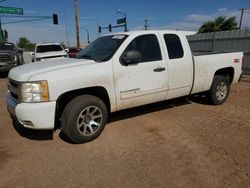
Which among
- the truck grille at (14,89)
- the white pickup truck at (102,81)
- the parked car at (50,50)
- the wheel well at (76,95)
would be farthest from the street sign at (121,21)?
the truck grille at (14,89)

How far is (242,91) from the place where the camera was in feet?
26.1

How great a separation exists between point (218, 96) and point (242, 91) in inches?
101

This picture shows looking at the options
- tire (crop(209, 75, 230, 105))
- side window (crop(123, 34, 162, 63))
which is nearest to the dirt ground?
tire (crop(209, 75, 230, 105))

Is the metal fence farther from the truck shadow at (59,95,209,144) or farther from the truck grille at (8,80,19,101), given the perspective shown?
the truck grille at (8,80,19,101)

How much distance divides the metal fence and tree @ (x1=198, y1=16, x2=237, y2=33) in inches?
1082

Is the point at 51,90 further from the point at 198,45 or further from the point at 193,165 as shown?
the point at 198,45

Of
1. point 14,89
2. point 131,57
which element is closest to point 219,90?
point 131,57

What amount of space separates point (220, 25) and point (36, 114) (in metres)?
42.7

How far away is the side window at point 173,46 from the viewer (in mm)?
4762

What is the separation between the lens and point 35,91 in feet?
11.2

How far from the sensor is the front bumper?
343 cm

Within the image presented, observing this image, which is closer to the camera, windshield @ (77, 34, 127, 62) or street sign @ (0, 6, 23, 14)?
windshield @ (77, 34, 127, 62)

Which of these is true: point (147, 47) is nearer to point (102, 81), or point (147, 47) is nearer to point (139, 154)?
point (102, 81)

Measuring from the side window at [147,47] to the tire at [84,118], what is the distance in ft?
4.07
